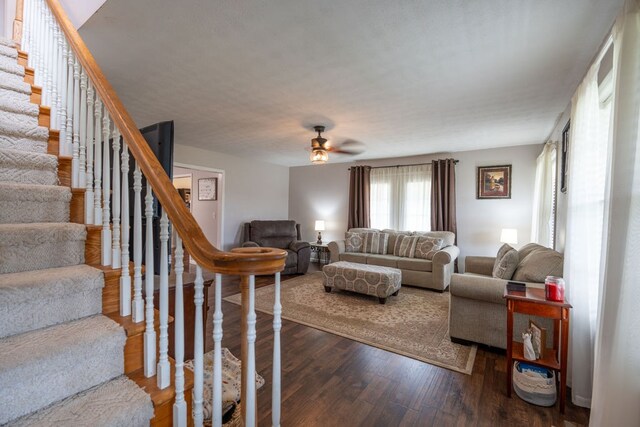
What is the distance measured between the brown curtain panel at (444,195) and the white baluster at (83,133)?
5.18 metres

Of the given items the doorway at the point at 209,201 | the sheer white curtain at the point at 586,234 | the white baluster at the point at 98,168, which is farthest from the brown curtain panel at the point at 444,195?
the white baluster at the point at 98,168

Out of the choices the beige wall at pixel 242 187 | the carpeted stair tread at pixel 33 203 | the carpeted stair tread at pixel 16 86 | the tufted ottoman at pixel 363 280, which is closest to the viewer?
the carpeted stair tread at pixel 33 203

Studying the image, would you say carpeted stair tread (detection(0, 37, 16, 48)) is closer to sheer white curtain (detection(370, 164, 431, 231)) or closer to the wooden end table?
the wooden end table

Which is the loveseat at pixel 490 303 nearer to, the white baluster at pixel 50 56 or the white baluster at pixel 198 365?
the white baluster at pixel 198 365

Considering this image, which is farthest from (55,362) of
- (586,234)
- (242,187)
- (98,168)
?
(242,187)

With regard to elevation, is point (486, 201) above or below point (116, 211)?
above

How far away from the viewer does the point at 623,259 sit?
1265mm

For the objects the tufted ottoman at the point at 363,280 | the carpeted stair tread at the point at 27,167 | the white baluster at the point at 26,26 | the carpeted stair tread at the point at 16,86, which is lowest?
the tufted ottoman at the point at 363,280

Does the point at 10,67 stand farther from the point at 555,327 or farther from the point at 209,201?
the point at 555,327

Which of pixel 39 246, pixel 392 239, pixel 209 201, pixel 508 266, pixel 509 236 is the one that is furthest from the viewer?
pixel 209 201

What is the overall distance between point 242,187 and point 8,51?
4.13 metres

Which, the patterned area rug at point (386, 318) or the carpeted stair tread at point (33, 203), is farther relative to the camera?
the patterned area rug at point (386, 318)

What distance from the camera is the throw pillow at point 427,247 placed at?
4785mm

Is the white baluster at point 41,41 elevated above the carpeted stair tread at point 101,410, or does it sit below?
above
